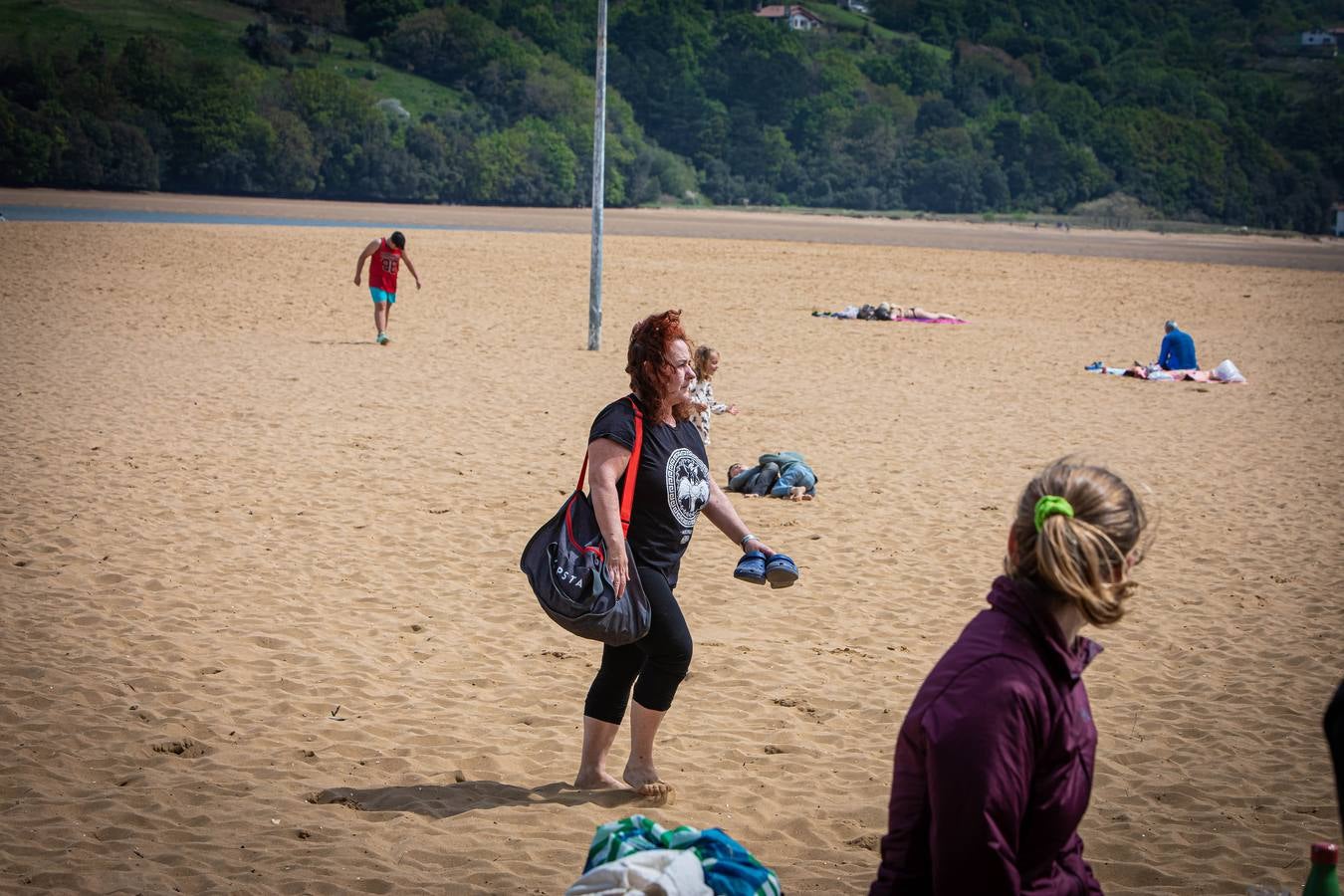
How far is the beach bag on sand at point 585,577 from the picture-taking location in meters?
4.36

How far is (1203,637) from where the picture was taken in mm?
7395

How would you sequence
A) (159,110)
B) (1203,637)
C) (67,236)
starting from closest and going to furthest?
1. (1203,637)
2. (67,236)
3. (159,110)

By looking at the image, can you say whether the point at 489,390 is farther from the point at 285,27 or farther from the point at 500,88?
the point at 285,27

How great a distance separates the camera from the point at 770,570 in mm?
4371

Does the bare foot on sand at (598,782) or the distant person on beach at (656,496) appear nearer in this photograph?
the distant person on beach at (656,496)

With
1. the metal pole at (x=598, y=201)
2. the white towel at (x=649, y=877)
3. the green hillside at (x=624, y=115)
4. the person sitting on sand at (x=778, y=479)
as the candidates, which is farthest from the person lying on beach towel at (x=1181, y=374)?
the green hillside at (x=624, y=115)

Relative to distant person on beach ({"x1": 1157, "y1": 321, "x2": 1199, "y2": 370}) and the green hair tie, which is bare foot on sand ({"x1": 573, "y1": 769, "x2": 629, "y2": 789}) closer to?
the green hair tie

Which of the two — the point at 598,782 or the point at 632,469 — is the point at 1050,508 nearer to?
the point at 632,469

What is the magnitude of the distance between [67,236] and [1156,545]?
108 ft

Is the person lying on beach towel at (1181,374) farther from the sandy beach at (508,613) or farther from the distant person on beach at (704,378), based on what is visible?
the distant person on beach at (704,378)

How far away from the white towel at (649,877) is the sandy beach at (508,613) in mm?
1312

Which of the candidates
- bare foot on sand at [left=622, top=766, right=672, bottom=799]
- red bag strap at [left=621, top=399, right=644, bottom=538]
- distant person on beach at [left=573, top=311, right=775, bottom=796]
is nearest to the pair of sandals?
distant person on beach at [left=573, top=311, right=775, bottom=796]

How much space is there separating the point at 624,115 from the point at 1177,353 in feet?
421

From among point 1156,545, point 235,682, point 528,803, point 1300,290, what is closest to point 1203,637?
point 1156,545
